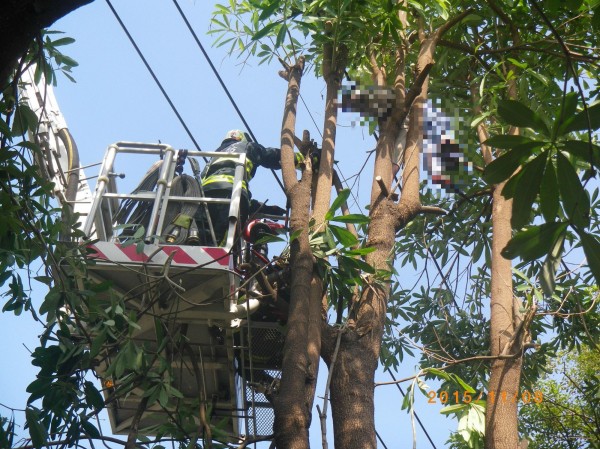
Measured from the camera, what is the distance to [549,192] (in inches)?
105

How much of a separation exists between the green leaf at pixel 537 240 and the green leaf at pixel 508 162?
23 cm

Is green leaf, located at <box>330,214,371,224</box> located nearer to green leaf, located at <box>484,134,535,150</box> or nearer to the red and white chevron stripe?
the red and white chevron stripe

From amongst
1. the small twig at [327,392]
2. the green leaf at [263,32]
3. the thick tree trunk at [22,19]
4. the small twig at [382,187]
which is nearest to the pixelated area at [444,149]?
the small twig at [382,187]

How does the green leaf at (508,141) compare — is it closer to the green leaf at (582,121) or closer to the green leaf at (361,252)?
the green leaf at (582,121)

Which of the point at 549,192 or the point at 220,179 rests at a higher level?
the point at 220,179

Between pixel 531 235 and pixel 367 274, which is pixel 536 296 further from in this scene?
pixel 531 235

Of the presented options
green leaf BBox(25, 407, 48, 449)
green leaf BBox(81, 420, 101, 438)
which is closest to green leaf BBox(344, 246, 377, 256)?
green leaf BBox(81, 420, 101, 438)

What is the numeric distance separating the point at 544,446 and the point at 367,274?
436cm

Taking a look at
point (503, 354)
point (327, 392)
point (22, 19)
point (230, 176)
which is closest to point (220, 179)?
point (230, 176)

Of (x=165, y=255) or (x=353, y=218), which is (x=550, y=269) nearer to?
(x=353, y=218)

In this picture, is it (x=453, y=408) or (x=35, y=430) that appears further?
(x=453, y=408)

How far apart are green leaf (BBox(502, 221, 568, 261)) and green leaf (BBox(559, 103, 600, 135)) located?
0.33 m

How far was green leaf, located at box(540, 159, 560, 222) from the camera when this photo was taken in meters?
2.65

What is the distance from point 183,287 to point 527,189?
118 inches
